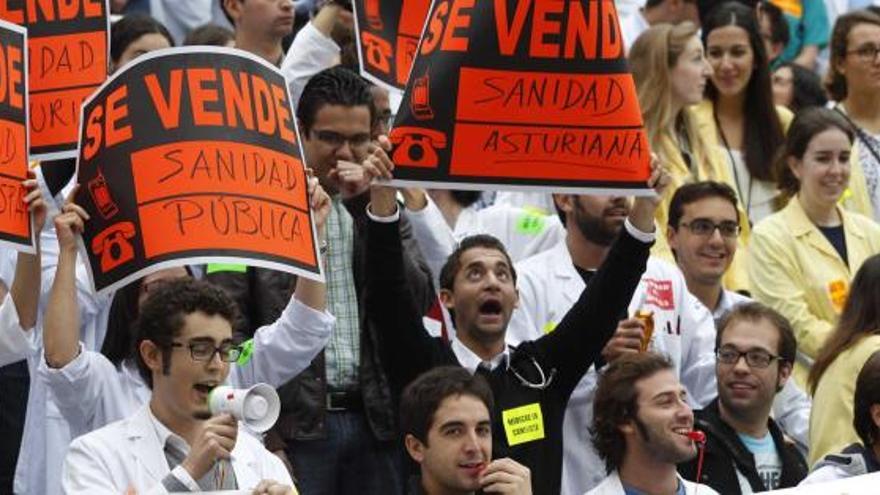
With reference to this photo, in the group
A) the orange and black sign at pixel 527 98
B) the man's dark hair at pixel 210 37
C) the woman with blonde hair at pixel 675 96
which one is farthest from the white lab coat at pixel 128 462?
the woman with blonde hair at pixel 675 96

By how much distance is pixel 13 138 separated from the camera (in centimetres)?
849

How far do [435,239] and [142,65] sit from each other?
7.28 feet

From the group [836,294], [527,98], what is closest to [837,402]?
[527,98]

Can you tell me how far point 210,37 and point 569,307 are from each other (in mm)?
2271

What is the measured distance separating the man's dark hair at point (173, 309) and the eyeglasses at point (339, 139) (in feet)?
5.30

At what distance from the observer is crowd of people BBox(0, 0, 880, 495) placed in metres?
8.23

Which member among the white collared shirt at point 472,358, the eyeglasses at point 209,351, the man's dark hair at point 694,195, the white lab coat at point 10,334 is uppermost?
the man's dark hair at point 694,195

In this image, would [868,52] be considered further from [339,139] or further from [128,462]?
[128,462]

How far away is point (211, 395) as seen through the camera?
298 inches

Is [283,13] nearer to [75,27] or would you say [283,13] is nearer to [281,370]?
[75,27]

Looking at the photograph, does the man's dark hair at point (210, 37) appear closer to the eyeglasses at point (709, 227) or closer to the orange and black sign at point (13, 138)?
the eyeglasses at point (709, 227)

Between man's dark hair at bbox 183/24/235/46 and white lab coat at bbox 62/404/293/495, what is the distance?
3527mm

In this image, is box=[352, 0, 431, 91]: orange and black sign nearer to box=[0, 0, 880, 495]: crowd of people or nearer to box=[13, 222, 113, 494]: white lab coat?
box=[0, 0, 880, 495]: crowd of people

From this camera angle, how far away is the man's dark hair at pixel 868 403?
901 cm
